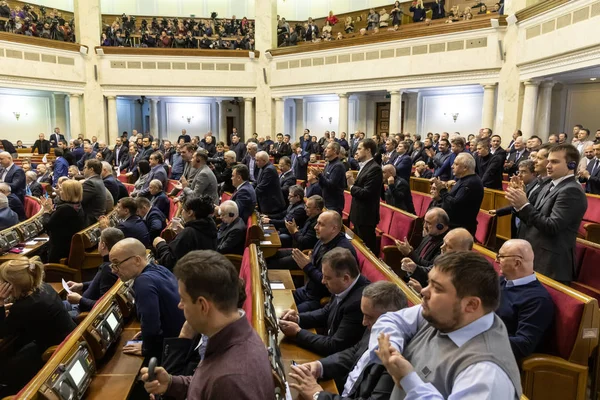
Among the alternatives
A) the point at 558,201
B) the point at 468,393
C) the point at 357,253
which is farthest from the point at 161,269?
the point at 558,201

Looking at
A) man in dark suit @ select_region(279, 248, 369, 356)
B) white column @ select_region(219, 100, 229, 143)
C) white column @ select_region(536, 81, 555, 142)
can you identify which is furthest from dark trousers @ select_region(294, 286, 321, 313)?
white column @ select_region(219, 100, 229, 143)

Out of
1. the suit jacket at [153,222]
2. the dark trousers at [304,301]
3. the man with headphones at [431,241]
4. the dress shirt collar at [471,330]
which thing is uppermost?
the dress shirt collar at [471,330]

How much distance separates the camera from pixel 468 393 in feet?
4.42

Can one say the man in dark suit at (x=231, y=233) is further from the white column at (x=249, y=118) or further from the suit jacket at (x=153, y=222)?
the white column at (x=249, y=118)

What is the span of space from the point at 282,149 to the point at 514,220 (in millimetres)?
9386

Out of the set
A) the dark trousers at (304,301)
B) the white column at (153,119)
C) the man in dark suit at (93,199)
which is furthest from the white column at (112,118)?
the dark trousers at (304,301)

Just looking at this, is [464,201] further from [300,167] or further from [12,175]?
[12,175]

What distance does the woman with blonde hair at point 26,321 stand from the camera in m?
2.95

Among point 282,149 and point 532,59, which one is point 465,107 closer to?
point 532,59

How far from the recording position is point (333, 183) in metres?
5.65

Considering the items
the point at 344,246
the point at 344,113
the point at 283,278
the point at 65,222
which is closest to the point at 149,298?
the point at 344,246

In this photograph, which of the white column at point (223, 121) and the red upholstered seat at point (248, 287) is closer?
the red upholstered seat at point (248, 287)

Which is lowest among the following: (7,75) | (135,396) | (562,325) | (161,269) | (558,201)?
(135,396)

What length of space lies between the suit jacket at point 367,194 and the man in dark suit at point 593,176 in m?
3.38
